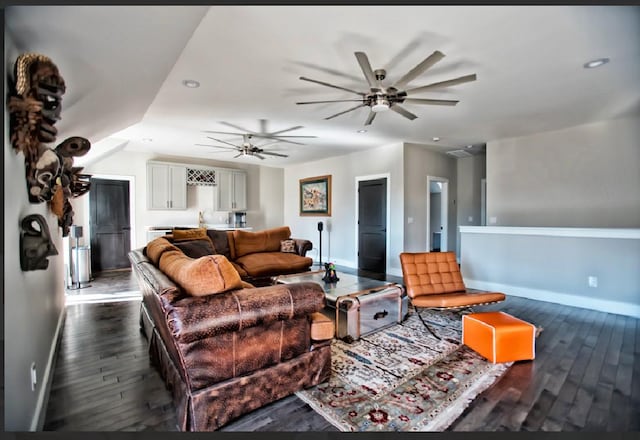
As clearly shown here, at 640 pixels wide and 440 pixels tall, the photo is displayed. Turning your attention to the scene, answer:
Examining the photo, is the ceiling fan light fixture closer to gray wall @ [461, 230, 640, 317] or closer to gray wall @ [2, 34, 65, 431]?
gray wall @ [2, 34, 65, 431]

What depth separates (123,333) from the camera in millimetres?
3082

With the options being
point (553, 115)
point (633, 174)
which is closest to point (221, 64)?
point (553, 115)

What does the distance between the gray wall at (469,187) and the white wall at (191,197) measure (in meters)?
4.87

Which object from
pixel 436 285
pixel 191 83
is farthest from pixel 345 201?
pixel 191 83

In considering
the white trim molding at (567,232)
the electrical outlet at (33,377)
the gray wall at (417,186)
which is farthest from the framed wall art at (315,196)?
the electrical outlet at (33,377)

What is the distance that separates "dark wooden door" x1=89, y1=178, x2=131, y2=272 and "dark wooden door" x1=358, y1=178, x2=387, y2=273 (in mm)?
5160

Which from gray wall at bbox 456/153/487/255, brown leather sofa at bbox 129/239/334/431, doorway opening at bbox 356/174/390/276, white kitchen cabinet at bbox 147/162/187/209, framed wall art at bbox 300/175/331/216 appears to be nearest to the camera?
brown leather sofa at bbox 129/239/334/431

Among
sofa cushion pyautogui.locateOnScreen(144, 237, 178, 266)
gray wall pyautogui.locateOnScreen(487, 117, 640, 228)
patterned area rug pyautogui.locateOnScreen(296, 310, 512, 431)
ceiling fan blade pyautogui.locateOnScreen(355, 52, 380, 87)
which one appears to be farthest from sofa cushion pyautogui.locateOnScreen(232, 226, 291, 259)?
gray wall pyautogui.locateOnScreen(487, 117, 640, 228)

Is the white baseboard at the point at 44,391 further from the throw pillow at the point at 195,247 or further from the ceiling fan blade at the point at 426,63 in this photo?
the ceiling fan blade at the point at 426,63

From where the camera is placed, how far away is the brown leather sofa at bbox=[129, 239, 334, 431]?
5.24 feet

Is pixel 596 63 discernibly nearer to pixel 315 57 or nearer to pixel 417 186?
pixel 315 57

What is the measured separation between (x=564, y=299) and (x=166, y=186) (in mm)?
7620

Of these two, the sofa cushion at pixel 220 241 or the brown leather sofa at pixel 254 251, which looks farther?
the sofa cushion at pixel 220 241

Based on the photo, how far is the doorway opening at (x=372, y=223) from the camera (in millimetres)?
6191
